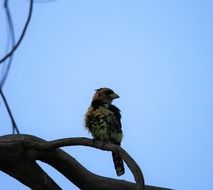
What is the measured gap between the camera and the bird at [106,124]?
5066 mm

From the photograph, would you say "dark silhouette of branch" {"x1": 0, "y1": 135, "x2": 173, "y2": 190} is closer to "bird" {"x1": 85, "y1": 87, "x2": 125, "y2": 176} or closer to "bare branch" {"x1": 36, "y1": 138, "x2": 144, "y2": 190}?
"bare branch" {"x1": 36, "y1": 138, "x2": 144, "y2": 190}

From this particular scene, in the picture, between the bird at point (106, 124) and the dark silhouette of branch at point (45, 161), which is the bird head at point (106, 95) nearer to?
the bird at point (106, 124)

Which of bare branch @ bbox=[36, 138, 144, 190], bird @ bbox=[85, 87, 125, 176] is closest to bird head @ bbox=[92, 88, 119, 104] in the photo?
bird @ bbox=[85, 87, 125, 176]

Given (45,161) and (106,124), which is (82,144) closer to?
(45,161)

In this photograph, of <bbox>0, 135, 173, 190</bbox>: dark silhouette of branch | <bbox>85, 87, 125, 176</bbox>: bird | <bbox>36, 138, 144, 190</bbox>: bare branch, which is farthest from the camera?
<bbox>85, 87, 125, 176</bbox>: bird

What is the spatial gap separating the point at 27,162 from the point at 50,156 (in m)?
0.19

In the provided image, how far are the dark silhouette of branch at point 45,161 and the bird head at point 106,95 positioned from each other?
186cm

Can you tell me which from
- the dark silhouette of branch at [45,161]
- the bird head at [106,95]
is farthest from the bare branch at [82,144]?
the bird head at [106,95]

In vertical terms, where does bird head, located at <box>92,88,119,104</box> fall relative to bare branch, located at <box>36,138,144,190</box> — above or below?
above

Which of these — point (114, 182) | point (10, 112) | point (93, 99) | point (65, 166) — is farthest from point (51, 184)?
point (93, 99)

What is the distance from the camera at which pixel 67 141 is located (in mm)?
3705

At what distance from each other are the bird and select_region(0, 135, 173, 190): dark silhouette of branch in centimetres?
99

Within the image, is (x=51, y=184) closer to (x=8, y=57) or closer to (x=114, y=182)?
(x=114, y=182)

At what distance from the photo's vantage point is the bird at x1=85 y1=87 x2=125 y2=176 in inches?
199
